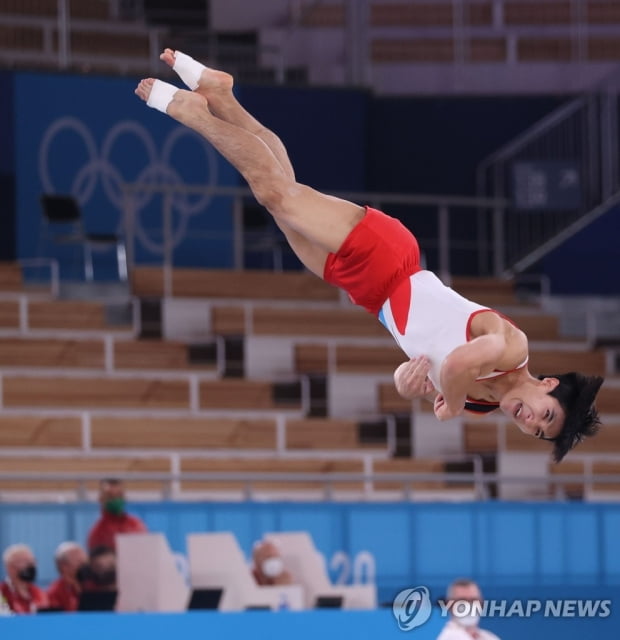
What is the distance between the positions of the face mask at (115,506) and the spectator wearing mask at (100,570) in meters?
0.95

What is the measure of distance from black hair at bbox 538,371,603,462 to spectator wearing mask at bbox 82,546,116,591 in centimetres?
427

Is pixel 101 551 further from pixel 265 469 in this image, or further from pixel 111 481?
pixel 265 469

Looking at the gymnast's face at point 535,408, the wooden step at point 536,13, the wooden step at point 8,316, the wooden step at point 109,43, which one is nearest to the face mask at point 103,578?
the gymnast's face at point 535,408

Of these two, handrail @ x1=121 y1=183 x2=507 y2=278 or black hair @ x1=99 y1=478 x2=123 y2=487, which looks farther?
handrail @ x1=121 y1=183 x2=507 y2=278

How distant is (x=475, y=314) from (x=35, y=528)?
19.1 feet

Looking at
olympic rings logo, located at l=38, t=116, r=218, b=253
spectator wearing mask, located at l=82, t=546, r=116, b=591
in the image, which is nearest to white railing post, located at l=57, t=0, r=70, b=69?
olympic rings logo, located at l=38, t=116, r=218, b=253

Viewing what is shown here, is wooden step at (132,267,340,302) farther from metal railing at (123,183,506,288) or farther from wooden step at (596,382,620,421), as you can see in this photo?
wooden step at (596,382,620,421)

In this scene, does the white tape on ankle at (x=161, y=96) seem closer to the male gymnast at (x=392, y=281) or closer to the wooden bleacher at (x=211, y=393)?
the male gymnast at (x=392, y=281)

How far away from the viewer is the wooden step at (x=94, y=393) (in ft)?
51.3

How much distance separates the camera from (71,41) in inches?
773

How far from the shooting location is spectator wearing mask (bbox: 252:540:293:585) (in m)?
11.2

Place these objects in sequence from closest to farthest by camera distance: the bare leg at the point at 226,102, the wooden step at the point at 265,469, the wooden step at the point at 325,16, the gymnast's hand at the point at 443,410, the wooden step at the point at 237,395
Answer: the gymnast's hand at the point at 443,410 → the bare leg at the point at 226,102 → the wooden step at the point at 265,469 → the wooden step at the point at 237,395 → the wooden step at the point at 325,16

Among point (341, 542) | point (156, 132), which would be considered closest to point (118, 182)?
point (156, 132)

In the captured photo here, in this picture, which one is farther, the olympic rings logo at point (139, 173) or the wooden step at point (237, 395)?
the olympic rings logo at point (139, 173)
